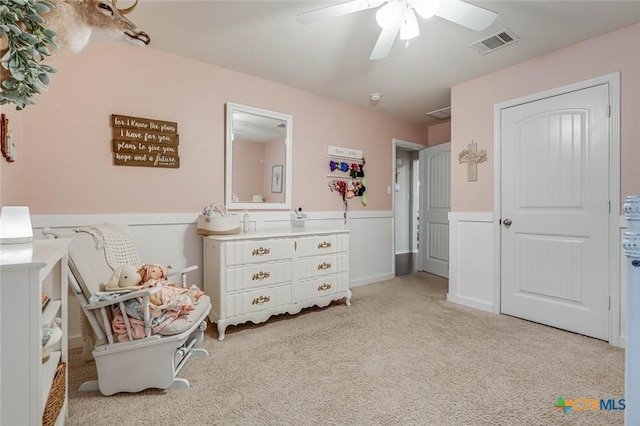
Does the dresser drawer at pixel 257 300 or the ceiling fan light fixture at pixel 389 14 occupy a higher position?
the ceiling fan light fixture at pixel 389 14

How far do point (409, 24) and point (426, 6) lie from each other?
0.18m

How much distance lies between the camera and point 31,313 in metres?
0.87

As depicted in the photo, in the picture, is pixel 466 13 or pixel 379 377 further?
pixel 379 377

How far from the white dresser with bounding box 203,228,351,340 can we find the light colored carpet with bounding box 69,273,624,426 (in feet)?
0.62

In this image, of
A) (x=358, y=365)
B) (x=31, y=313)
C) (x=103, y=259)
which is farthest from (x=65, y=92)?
(x=358, y=365)

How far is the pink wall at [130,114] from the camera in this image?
214cm

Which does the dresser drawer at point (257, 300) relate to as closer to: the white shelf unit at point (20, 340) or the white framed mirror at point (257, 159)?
the white framed mirror at point (257, 159)

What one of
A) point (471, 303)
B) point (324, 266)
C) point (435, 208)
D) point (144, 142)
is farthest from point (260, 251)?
point (435, 208)

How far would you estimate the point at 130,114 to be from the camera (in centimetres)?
245

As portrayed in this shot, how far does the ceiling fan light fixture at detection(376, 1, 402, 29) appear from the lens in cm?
175

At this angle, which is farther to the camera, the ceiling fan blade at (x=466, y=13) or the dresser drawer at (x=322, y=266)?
the dresser drawer at (x=322, y=266)

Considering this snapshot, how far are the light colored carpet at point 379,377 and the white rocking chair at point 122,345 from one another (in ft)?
0.23

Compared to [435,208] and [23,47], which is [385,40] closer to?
[23,47]

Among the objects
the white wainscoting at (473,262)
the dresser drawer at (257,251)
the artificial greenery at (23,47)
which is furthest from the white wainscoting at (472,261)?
the artificial greenery at (23,47)
